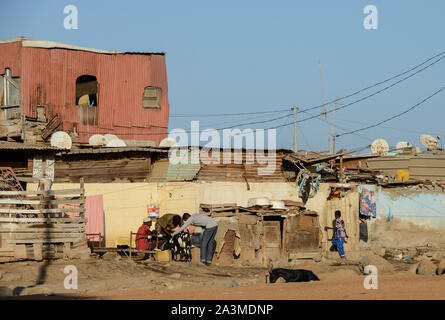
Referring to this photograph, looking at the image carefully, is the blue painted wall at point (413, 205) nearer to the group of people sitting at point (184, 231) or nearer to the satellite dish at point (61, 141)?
the group of people sitting at point (184, 231)

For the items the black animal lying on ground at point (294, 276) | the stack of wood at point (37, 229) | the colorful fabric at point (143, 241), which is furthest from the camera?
the colorful fabric at point (143, 241)

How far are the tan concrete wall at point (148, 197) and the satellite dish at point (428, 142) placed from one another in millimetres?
10514

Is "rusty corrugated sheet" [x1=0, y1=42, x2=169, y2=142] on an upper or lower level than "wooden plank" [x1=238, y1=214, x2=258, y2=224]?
upper

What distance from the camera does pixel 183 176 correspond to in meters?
26.0

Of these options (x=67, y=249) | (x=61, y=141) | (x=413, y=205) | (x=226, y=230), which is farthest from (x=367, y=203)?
(x=67, y=249)

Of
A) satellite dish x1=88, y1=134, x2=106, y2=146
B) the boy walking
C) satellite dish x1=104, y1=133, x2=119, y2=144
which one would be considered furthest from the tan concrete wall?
the boy walking

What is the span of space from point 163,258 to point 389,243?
11.6m

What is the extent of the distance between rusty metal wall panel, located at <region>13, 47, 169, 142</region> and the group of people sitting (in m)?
9.35

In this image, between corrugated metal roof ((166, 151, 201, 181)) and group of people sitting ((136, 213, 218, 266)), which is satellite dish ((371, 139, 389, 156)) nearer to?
corrugated metal roof ((166, 151, 201, 181))

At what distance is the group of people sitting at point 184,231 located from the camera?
1734 centimetres

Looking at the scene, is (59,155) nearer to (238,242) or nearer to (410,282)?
(238,242)

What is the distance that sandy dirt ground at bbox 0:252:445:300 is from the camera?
440 inches

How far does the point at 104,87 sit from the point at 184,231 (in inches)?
561

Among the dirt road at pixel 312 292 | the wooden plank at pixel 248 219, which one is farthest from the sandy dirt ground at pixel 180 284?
the wooden plank at pixel 248 219
